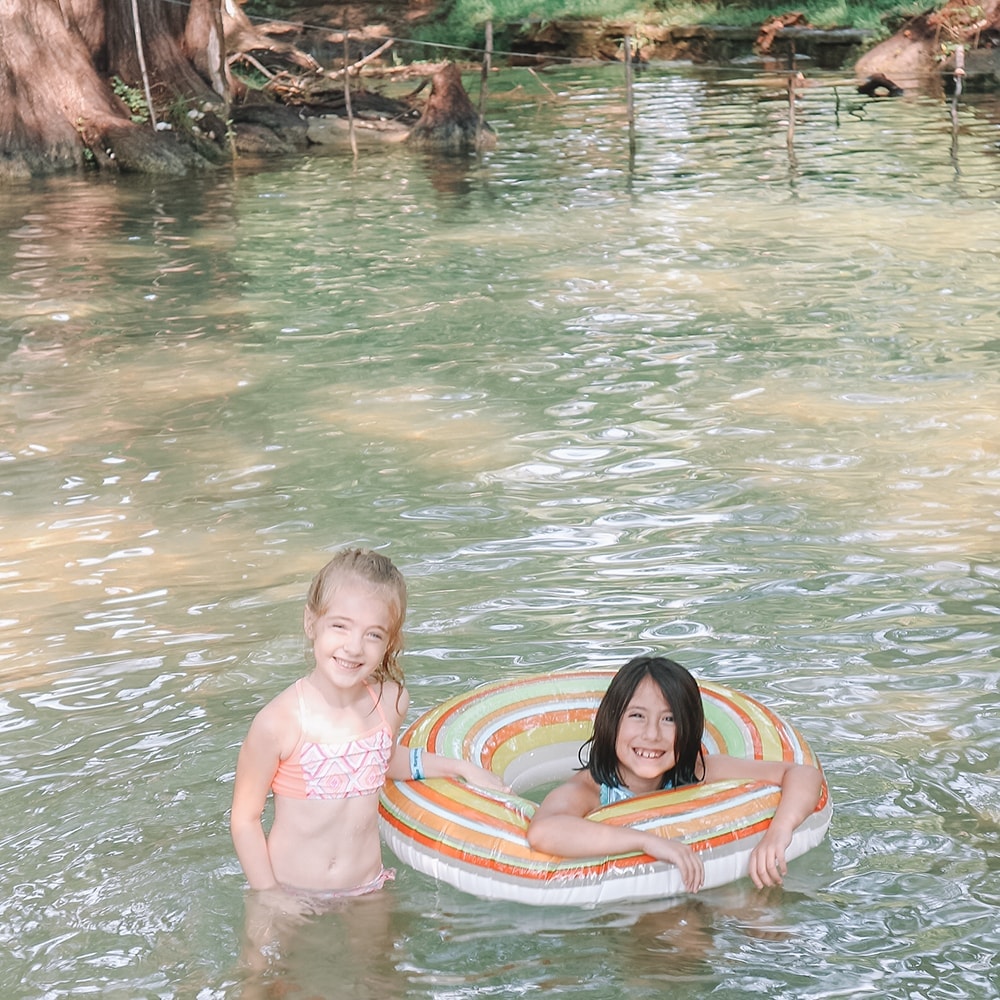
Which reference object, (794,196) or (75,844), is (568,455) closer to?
(75,844)

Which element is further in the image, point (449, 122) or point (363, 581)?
point (449, 122)

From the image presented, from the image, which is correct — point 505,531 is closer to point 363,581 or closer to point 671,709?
point 671,709

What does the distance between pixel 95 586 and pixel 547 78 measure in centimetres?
2234

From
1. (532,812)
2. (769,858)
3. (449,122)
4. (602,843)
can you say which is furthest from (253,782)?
(449,122)

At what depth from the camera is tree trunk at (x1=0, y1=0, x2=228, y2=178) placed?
16.1 metres

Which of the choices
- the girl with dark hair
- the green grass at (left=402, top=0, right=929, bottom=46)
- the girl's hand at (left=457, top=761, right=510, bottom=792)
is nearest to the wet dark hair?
the girl with dark hair

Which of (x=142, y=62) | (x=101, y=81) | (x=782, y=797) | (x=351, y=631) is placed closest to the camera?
(x=351, y=631)

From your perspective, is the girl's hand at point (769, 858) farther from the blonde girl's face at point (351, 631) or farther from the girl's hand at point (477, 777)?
the blonde girl's face at point (351, 631)

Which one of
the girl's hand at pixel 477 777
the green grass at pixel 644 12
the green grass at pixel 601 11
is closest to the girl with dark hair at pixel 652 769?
the girl's hand at pixel 477 777

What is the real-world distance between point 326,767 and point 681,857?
0.85 meters

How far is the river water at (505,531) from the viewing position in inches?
140

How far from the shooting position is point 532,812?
11.9ft

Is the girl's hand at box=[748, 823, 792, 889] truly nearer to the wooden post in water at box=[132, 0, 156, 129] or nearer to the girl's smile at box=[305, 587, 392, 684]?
the girl's smile at box=[305, 587, 392, 684]

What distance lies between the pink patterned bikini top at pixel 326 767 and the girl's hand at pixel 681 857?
681mm
